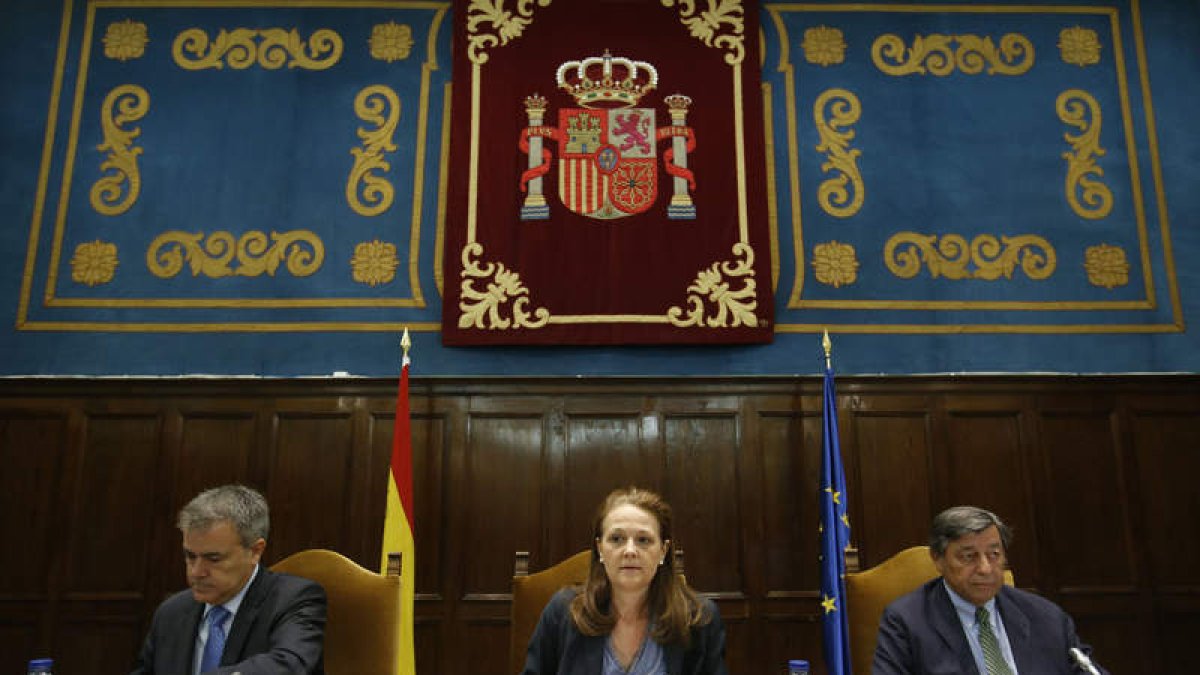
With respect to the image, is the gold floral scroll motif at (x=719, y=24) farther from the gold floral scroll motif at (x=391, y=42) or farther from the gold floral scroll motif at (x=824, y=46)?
the gold floral scroll motif at (x=391, y=42)

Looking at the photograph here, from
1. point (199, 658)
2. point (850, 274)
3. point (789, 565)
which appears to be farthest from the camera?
point (850, 274)

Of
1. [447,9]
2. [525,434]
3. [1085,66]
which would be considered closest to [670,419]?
[525,434]

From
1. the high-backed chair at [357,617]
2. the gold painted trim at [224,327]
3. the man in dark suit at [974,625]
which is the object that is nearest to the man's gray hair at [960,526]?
the man in dark suit at [974,625]

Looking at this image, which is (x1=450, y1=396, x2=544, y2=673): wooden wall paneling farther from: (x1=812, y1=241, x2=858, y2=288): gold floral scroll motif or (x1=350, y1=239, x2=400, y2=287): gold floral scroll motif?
(x1=812, y1=241, x2=858, y2=288): gold floral scroll motif

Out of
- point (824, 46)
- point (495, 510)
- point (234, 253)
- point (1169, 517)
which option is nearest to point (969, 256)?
point (824, 46)

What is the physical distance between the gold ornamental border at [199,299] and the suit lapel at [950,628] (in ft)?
10.8

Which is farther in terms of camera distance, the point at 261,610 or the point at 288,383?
the point at 288,383

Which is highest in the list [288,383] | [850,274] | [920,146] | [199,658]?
[920,146]

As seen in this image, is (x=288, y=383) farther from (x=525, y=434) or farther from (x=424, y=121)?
(x=424, y=121)

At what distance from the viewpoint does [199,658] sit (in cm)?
246

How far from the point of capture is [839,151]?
17.2ft

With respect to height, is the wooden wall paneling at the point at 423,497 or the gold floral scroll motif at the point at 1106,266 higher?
the gold floral scroll motif at the point at 1106,266

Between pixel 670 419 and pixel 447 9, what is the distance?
309 cm

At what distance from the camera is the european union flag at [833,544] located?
377cm
